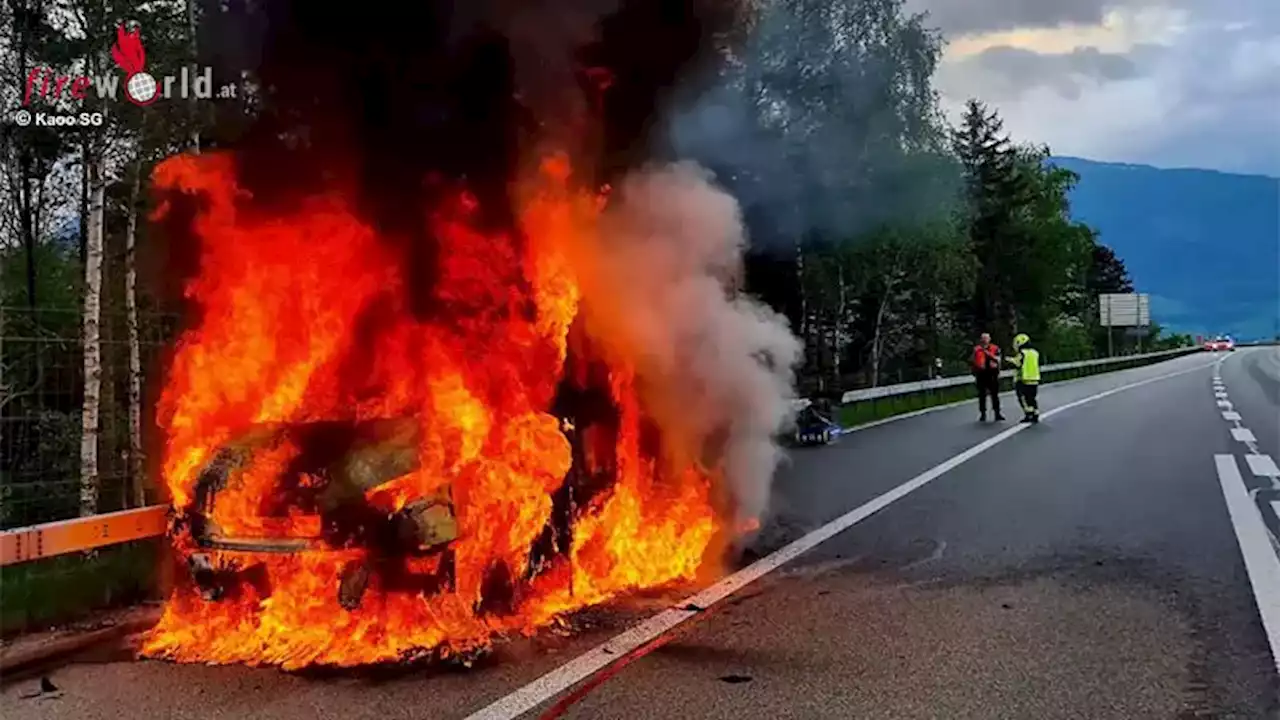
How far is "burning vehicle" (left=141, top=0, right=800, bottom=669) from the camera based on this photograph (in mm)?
5148

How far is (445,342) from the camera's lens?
599cm

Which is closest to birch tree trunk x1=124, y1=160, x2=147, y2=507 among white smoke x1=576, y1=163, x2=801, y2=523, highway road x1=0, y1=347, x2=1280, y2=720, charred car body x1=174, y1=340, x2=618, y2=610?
charred car body x1=174, y1=340, x2=618, y2=610

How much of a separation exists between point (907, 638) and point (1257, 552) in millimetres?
3682

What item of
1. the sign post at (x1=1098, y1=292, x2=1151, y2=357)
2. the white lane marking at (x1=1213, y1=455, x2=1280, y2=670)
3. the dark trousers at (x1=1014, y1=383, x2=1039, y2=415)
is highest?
the sign post at (x1=1098, y1=292, x2=1151, y2=357)

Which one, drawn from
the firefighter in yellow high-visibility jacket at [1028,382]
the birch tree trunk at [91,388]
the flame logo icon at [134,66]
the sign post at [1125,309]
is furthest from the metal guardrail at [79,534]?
the sign post at [1125,309]

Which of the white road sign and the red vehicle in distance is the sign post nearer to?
the white road sign

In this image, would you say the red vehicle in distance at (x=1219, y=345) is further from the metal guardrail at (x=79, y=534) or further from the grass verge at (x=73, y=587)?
the metal guardrail at (x=79, y=534)

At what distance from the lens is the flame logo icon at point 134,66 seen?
37.0 feet

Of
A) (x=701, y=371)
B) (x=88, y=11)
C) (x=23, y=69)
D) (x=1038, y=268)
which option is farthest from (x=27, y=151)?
(x=1038, y=268)

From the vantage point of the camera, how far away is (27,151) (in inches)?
539

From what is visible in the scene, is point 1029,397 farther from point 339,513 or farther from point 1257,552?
point 339,513

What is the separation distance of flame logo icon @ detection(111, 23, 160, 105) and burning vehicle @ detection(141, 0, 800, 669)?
4429 mm

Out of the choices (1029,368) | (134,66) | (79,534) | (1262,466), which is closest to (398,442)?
(79,534)

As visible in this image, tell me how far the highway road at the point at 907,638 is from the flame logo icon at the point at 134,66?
7.62 metres
